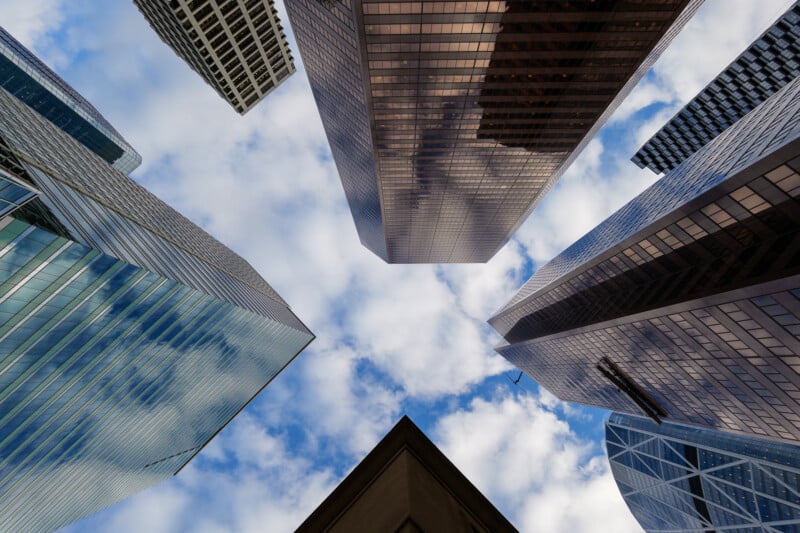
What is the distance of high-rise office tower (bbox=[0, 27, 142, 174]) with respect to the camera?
303 feet

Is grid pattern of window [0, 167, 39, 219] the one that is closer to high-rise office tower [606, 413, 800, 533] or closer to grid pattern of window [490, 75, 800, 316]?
grid pattern of window [490, 75, 800, 316]

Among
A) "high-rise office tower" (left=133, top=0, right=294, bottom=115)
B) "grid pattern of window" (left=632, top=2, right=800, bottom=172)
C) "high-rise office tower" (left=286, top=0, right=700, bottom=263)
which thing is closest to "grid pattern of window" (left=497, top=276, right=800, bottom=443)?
"high-rise office tower" (left=286, top=0, right=700, bottom=263)

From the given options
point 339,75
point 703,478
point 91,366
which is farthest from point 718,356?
point 339,75

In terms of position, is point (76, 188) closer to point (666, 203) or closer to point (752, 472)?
point (666, 203)

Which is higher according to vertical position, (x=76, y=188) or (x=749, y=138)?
(x=749, y=138)

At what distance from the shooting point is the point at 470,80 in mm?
61625

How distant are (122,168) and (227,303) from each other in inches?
5224

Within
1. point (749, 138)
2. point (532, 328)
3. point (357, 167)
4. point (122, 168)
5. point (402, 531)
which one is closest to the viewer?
point (402, 531)

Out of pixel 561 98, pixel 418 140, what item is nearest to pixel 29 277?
pixel 418 140

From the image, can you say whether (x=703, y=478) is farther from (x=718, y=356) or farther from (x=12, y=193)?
(x=12, y=193)

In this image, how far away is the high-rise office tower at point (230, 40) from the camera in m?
85.1

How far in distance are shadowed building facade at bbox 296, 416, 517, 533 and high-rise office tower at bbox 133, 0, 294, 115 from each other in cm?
10437

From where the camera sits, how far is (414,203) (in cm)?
11725

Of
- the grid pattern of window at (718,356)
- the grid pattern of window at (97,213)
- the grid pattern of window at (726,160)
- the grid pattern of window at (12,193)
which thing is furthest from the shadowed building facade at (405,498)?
the grid pattern of window at (726,160)
